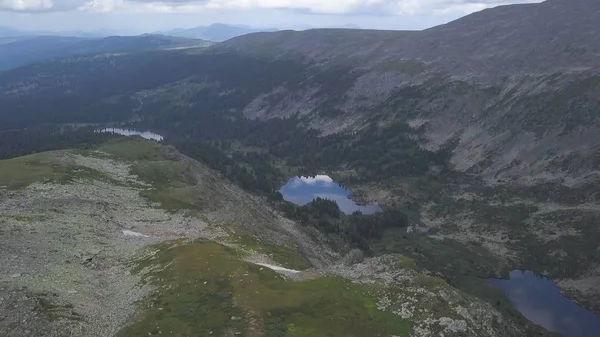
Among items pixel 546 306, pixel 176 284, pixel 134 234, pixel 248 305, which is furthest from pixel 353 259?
pixel 546 306

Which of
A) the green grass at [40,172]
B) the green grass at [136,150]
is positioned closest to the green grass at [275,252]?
the green grass at [40,172]

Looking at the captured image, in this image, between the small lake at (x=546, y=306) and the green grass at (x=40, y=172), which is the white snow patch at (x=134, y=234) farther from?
the small lake at (x=546, y=306)

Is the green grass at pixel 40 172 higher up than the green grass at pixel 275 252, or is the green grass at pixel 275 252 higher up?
the green grass at pixel 40 172

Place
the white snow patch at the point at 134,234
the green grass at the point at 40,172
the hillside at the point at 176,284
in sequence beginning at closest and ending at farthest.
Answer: the hillside at the point at 176,284, the white snow patch at the point at 134,234, the green grass at the point at 40,172

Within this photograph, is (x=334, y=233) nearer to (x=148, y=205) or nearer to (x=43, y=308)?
(x=148, y=205)

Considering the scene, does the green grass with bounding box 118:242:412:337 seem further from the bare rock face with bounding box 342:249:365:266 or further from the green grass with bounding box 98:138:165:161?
the green grass with bounding box 98:138:165:161

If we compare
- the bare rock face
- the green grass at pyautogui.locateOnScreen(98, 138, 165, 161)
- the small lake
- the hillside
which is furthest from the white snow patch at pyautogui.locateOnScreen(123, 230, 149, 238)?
the small lake
